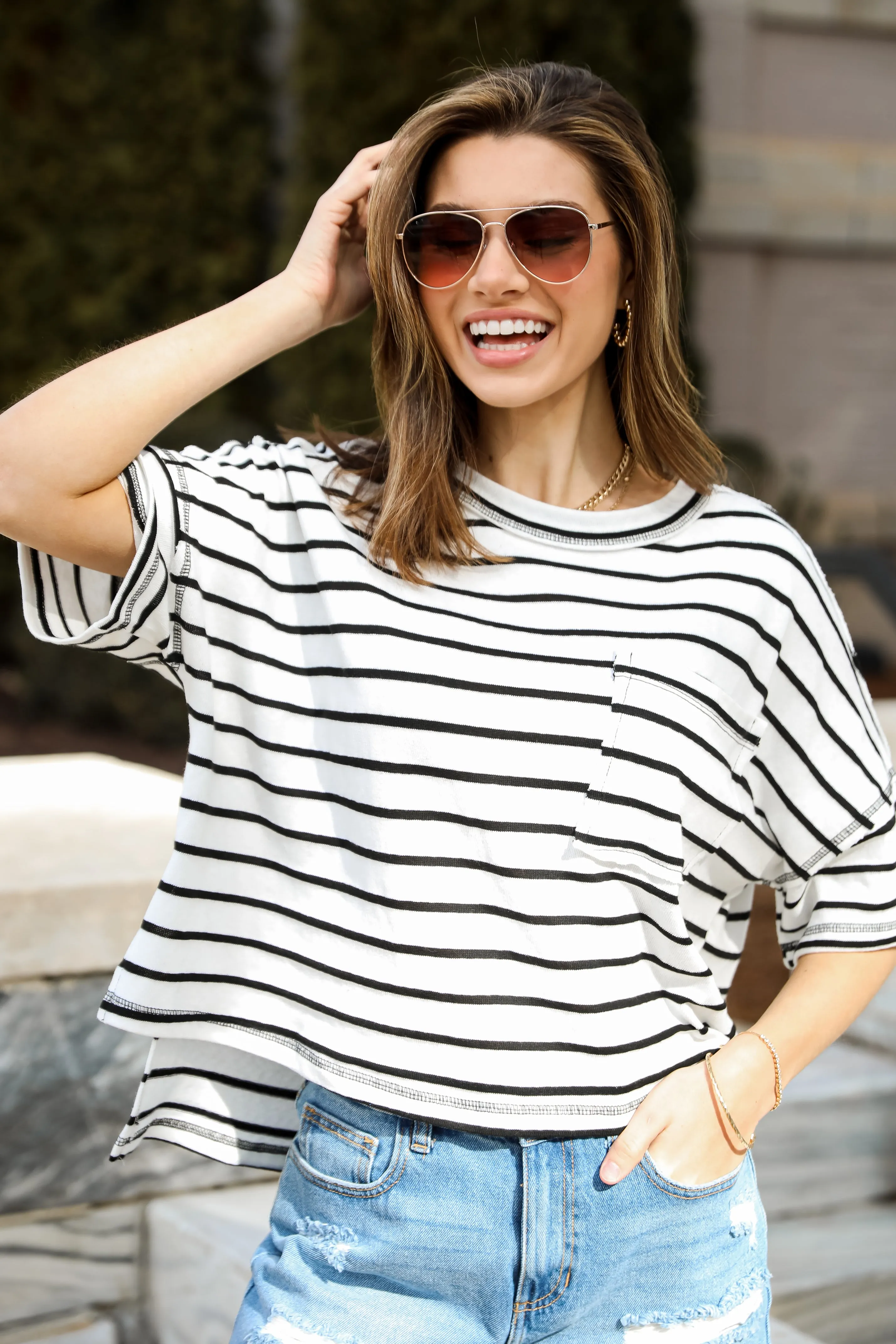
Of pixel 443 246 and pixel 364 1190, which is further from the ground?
pixel 443 246

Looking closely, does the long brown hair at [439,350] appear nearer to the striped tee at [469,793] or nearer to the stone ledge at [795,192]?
the striped tee at [469,793]

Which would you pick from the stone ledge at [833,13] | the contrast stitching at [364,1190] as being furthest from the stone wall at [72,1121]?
the stone ledge at [833,13]

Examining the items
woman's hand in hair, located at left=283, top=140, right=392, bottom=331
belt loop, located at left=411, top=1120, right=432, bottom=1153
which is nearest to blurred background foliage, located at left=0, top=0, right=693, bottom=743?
woman's hand in hair, located at left=283, top=140, right=392, bottom=331

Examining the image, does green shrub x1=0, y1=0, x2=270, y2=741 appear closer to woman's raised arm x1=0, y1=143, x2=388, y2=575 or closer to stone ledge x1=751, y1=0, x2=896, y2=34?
stone ledge x1=751, y1=0, x2=896, y2=34

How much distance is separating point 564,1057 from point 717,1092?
0.65 ft

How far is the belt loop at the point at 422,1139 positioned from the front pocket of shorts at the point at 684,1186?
22 centimetres

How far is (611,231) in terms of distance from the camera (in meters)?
1.55

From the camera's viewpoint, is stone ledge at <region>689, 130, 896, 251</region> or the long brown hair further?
stone ledge at <region>689, 130, 896, 251</region>

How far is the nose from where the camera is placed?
4.84ft

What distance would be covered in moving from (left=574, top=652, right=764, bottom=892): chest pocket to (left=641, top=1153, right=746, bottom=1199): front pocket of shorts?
28 centimetres

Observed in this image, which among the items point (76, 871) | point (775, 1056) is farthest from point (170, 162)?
point (775, 1056)

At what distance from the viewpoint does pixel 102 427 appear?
1.37 m

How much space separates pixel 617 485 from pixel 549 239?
31cm

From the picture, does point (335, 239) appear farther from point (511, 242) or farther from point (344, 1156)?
point (344, 1156)
